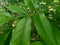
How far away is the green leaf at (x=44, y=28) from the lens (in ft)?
1.98

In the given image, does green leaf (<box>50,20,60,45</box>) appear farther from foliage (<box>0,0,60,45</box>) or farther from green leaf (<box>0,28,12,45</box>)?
green leaf (<box>0,28,12,45</box>)

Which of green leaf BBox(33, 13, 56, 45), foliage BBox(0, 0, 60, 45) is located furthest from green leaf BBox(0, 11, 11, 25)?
green leaf BBox(33, 13, 56, 45)

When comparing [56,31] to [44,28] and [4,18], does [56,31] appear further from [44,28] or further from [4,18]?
[4,18]

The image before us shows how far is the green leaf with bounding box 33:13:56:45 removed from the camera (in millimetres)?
603

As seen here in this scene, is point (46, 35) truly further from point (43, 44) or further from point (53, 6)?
point (53, 6)

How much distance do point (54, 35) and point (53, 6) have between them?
0.16 metres

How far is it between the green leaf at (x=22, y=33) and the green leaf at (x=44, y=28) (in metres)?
0.03

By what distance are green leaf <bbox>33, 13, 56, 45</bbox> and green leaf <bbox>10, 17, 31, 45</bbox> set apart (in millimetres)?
31

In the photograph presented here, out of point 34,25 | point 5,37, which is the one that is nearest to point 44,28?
point 34,25

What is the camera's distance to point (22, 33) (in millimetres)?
621

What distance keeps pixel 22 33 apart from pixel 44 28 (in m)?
0.08

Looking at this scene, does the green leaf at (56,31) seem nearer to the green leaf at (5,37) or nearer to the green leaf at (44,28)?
the green leaf at (44,28)

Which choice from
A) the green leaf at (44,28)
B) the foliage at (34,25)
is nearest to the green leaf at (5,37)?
the foliage at (34,25)

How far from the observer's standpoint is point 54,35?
636 mm
